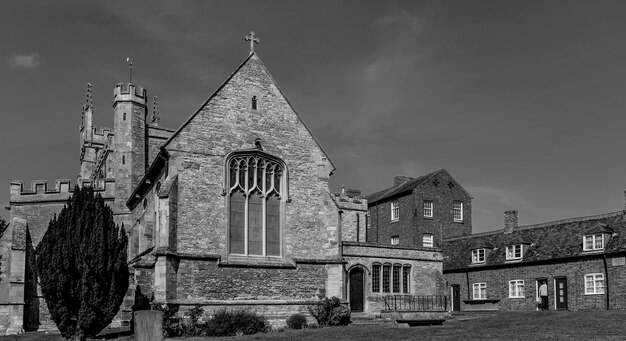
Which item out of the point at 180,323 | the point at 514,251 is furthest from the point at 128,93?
the point at 514,251

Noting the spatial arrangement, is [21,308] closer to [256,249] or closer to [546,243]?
[256,249]

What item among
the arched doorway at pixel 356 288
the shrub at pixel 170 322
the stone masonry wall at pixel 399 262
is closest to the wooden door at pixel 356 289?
the arched doorway at pixel 356 288

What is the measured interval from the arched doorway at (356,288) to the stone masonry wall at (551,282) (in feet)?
49.2

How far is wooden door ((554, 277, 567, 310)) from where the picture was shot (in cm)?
4327

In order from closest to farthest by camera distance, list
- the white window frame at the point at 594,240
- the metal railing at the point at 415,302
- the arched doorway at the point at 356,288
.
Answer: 1. the arched doorway at the point at 356,288
2. the metal railing at the point at 415,302
3. the white window frame at the point at 594,240

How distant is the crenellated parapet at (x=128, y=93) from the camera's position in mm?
47438

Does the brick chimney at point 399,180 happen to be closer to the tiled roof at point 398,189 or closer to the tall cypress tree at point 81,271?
the tiled roof at point 398,189

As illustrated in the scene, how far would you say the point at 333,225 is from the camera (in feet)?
106

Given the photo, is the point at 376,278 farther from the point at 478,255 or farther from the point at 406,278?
the point at 478,255

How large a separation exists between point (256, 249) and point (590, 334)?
15.1 m

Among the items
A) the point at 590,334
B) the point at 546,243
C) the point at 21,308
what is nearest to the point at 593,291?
the point at 546,243

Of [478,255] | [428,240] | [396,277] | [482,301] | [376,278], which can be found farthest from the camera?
[428,240]

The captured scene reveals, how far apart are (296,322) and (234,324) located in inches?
138

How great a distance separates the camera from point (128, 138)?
47.4m
